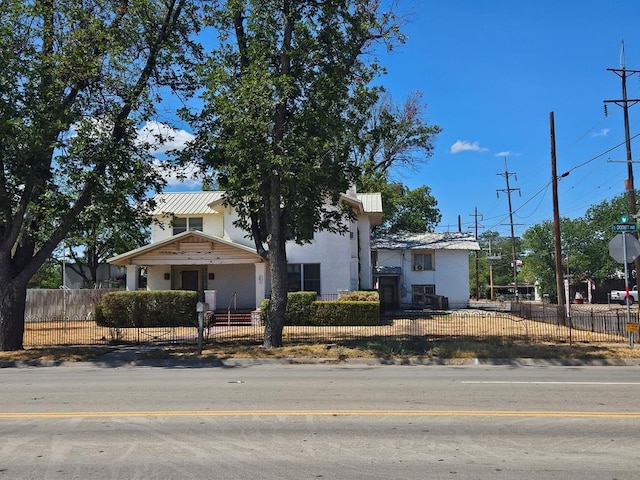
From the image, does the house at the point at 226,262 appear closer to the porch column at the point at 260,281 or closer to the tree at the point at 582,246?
the porch column at the point at 260,281

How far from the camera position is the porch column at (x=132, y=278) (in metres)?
28.8

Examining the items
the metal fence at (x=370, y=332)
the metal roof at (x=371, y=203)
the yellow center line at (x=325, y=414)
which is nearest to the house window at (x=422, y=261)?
the metal roof at (x=371, y=203)

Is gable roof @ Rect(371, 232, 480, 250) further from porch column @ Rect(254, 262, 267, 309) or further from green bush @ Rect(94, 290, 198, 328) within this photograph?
green bush @ Rect(94, 290, 198, 328)

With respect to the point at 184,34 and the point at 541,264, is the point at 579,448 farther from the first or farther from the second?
the point at 541,264

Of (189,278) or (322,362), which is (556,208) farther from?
(189,278)

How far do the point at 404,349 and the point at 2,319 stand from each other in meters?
11.4

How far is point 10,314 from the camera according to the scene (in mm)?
16484

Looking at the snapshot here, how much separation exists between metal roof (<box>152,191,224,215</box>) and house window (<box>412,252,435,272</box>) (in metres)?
14.9

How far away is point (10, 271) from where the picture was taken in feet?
54.5

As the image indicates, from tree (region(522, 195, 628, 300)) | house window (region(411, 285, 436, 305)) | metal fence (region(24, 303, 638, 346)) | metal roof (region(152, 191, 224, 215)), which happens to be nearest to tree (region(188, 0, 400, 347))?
metal fence (region(24, 303, 638, 346))

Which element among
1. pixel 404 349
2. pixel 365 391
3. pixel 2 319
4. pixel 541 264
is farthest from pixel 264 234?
pixel 541 264

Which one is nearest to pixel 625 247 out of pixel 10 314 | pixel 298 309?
pixel 298 309

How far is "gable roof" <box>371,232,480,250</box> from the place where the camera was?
3962 centimetres

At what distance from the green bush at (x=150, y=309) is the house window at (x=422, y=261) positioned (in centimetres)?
1883
